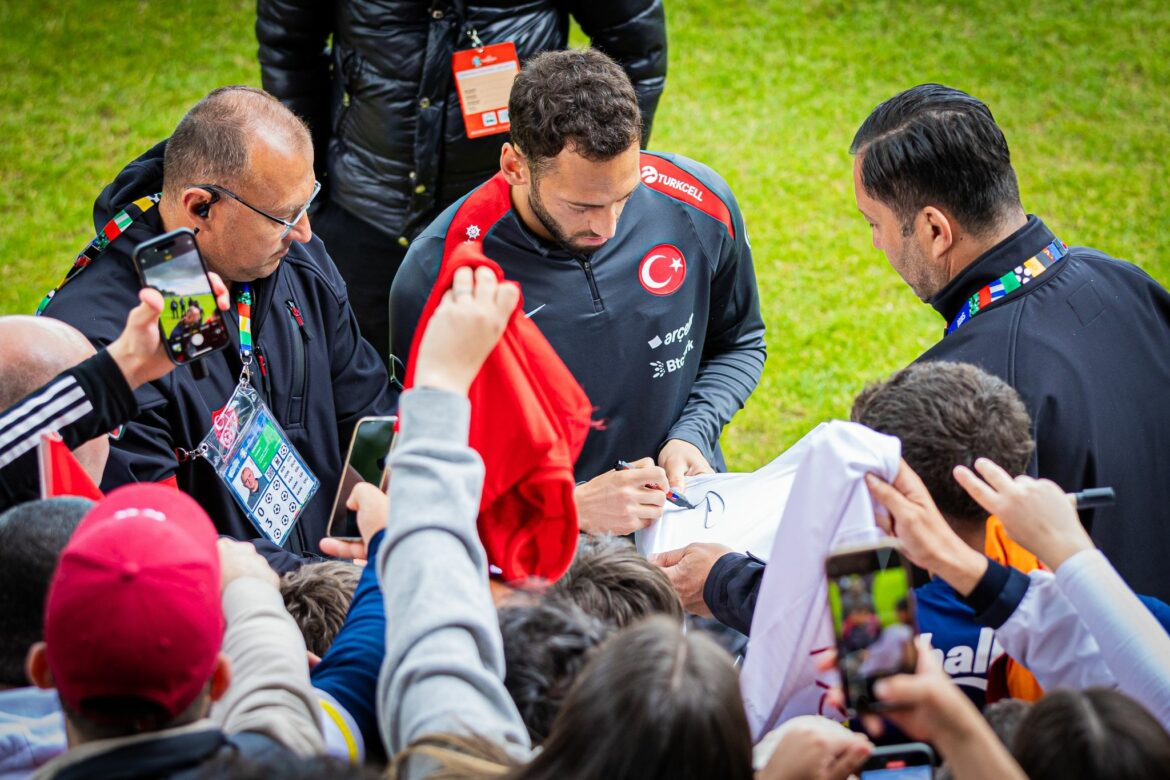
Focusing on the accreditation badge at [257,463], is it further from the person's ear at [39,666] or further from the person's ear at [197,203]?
the person's ear at [39,666]

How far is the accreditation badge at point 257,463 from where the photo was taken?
2.55 meters

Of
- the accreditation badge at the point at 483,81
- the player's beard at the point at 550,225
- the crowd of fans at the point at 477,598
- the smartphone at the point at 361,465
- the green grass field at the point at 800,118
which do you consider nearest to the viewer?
the crowd of fans at the point at 477,598

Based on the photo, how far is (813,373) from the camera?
5.37 metres

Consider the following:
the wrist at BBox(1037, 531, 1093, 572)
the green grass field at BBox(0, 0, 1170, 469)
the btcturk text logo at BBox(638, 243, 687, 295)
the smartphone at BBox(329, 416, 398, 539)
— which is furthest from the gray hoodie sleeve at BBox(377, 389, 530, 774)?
the green grass field at BBox(0, 0, 1170, 469)

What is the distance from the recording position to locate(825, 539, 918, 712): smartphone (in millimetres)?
1447

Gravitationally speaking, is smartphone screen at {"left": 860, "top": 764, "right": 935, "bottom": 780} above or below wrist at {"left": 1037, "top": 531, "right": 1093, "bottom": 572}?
below

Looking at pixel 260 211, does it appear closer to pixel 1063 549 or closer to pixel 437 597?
pixel 437 597

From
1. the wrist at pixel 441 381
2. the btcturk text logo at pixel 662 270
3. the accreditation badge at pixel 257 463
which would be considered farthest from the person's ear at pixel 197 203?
the wrist at pixel 441 381

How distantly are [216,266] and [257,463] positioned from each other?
48 centimetres

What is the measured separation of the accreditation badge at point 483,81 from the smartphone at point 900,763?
2.72 m

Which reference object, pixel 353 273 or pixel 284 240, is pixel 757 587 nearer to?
pixel 284 240

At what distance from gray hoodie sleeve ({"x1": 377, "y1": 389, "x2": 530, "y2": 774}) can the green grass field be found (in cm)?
345

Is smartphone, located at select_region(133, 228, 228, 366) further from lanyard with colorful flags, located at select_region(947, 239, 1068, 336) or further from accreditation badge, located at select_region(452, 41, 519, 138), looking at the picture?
accreditation badge, located at select_region(452, 41, 519, 138)

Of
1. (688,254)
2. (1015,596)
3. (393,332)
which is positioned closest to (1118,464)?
(1015,596)
